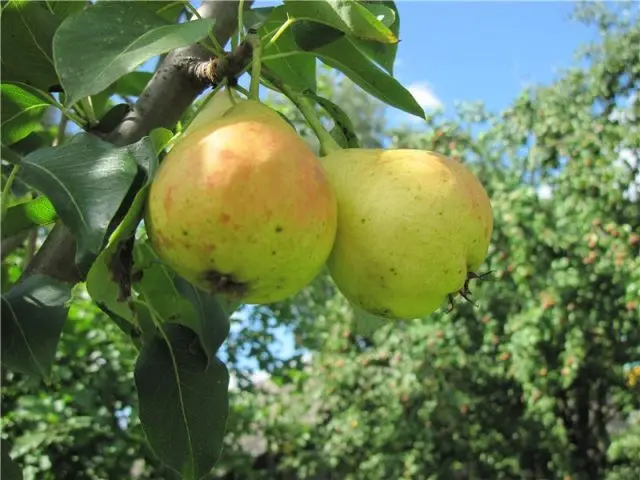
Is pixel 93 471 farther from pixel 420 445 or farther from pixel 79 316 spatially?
pixel 420 445

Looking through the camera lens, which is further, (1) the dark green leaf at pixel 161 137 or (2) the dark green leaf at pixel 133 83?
(2) the dark green leaf at pixel 133 83

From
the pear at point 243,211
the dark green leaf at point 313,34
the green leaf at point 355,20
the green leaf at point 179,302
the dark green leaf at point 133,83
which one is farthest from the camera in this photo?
the dark green leaf at point 133,83

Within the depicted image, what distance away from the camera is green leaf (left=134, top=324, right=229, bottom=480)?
88 centimetres

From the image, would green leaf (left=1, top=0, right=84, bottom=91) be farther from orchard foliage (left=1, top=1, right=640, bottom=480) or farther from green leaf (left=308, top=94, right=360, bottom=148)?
green leaf (left=308, top=94, right=360, bottom=148)

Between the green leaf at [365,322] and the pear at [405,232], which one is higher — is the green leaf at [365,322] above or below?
below

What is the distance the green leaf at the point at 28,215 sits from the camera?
0.92 meters

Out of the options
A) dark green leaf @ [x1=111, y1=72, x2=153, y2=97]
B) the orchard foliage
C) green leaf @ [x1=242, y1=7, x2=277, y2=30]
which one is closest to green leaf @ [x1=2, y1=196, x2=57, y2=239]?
the orchard foliage

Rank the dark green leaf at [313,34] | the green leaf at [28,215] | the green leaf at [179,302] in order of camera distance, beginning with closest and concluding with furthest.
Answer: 1. the dark green leaf at [313,34]
2. the green leaf at [28,215]
3. the green leaf at [179,302]

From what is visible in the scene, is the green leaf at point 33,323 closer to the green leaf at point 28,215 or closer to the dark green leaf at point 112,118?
the green leaf at point 28,215

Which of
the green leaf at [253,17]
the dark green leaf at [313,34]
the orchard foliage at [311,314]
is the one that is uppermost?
the dark green leaf at [313,34]

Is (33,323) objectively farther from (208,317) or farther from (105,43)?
(105,43)

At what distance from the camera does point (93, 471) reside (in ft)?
10.3

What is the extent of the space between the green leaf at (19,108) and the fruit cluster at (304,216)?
15.9 inches

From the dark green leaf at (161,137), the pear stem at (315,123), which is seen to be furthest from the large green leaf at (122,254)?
the pear stem at (315,123)
